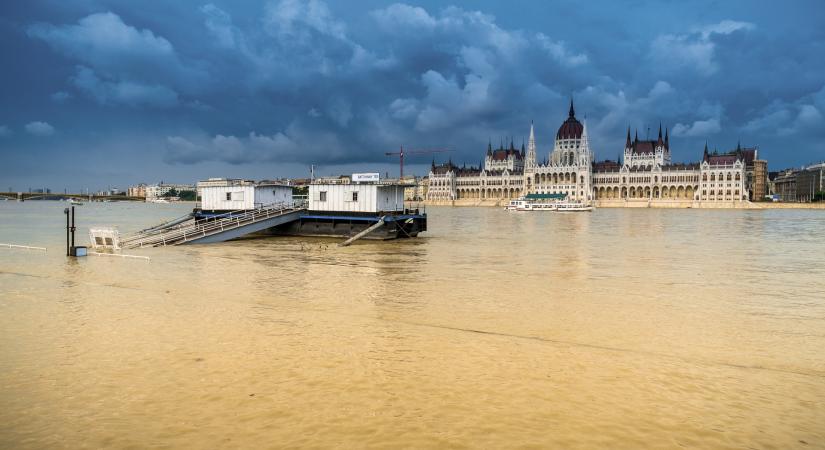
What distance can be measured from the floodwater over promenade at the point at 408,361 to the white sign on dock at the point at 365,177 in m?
22.3

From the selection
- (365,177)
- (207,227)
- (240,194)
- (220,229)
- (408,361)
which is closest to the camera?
(408,361)

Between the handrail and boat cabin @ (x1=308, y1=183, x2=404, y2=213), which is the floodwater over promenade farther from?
boat cabin @ (x1=308, y1=183, x2=404, y2=213)

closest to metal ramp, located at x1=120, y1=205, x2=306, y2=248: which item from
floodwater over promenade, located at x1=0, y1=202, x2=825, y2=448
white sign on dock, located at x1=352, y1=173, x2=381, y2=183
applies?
white sign on dock, located at x1=352, y1=173, x2=381, y2=183

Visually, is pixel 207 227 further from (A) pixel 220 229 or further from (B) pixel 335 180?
(B) pixel 335 180

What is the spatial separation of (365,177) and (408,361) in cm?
3563

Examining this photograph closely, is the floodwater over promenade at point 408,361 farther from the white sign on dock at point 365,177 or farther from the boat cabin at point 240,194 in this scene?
the boat cabin at point 240,194

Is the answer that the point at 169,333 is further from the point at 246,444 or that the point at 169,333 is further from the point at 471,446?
the point at 471,446

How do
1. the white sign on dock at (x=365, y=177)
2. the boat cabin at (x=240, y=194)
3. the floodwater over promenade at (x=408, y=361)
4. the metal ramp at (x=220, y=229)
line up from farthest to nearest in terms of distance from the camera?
the boat cabin at (x=240, y=194) → the white sign on dock at (x=365, y=177) → the metal ramp at (x=220, y=229) → the floodwater over promenade at (x=408, y=361)

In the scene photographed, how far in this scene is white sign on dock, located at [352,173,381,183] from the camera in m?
46.1

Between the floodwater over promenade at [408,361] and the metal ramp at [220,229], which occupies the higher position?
the metal ramp at [220,229]

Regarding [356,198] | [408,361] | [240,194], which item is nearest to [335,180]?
[356,198]

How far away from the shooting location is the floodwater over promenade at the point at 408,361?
325 inches

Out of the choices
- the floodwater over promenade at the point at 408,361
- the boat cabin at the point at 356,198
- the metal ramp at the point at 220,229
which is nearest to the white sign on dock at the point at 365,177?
the boat cabin at the point at 356,198

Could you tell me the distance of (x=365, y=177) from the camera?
152 ft
